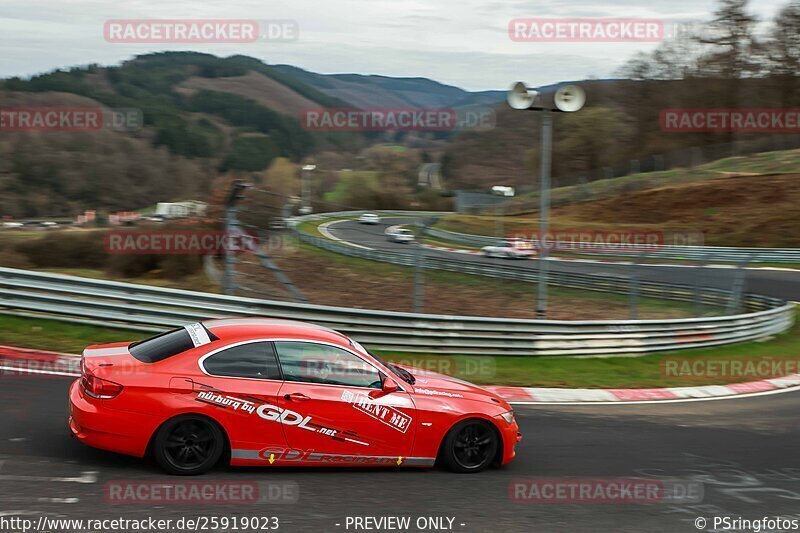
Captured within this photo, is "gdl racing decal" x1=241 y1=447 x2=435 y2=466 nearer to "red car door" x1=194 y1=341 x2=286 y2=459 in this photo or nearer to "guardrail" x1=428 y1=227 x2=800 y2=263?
"red car door" x1=194 y1=341 x2=286 y2=459

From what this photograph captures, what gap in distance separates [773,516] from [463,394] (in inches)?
113

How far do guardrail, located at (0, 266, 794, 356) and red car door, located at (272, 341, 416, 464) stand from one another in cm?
514

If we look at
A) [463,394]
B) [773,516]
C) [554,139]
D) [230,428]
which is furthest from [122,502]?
[554,139]

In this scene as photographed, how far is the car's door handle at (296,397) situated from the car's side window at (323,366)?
14 centimetres

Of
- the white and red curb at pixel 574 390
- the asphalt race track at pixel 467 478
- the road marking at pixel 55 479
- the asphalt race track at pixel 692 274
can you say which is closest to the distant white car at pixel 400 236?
the asphalt race track at pixel 692 274

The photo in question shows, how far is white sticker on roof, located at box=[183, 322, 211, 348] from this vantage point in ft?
21.9

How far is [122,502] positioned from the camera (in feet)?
19.1

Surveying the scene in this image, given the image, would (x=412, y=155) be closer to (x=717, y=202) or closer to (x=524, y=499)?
(x=717, y=202)

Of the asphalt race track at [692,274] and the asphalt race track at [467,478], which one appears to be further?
the asphalt race track at [692,274]

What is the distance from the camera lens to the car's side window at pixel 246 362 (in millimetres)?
6562

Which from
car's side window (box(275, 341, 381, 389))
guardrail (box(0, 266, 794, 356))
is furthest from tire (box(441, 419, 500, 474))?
guardrail (box(0, 266, 794, 356))

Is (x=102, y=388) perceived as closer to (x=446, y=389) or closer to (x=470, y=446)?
(x=446, y=389)

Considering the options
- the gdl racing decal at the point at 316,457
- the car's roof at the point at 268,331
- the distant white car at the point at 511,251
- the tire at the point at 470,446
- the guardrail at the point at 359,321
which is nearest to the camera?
the gdl racing decal at the point at 316,457

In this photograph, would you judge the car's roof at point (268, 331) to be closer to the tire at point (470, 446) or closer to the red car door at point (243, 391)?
the red car door at point (243, 391)
